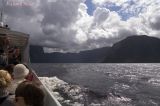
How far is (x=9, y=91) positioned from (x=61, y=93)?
2620 centimetres

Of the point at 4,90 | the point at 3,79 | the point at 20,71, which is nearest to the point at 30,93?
the point at 3,79

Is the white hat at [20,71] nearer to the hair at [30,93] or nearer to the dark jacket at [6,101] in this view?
Answer: the dark jacket at [6,101]

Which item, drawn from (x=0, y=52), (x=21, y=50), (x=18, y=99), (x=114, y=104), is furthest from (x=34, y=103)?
(x=114, y=104)

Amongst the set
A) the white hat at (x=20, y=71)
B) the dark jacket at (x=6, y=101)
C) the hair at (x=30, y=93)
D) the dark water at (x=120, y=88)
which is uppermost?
the white hat at (x=20, y=71)

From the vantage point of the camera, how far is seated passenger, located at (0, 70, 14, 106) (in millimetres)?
6695

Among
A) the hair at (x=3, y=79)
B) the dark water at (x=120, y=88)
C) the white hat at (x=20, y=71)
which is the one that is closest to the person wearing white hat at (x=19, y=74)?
the white hat at (x=20, y=71)

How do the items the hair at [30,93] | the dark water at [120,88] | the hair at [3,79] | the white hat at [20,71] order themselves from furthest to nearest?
the dark water at [120,88] → the white hat at [20,71] → the hair at [3,79] → the hair at [30,93]

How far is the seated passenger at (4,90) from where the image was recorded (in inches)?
264

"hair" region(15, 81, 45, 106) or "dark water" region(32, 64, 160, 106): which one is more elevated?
"hair" region(15, 81, 45, 106)

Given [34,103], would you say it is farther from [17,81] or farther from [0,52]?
[0,52]

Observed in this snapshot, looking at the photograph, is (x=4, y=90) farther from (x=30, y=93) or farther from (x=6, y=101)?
(x=30, y=93)

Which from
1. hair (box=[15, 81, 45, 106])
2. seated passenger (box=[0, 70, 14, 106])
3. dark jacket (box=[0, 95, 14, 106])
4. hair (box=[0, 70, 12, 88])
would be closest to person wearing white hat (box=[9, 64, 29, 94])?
seated passenger (box=[0, 70, 14, 106])

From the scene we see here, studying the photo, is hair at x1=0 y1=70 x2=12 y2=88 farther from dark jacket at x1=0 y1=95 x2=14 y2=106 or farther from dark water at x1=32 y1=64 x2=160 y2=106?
dark water at x1=32 y1=64 x2=160 y2=106

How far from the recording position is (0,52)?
14.5 metres
